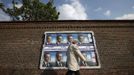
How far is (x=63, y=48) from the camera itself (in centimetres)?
942

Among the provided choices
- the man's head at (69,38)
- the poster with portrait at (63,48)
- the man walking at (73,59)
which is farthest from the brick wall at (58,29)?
the man walking at (73,59)

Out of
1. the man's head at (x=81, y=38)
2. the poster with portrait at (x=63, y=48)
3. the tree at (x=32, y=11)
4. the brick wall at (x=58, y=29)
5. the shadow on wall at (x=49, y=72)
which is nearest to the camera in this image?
the shadow on wall at (x=49, y=72)

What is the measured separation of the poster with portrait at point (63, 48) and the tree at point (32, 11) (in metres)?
19.6

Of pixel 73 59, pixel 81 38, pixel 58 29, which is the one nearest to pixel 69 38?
pixel 81 38

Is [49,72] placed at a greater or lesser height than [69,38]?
lesser

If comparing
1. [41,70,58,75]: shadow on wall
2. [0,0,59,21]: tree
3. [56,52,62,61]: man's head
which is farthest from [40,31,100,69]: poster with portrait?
[0,0,59,21]: tree

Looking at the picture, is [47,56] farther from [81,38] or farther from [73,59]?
[73,59]

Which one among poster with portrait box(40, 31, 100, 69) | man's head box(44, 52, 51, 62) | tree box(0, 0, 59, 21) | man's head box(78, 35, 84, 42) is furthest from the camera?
tree box(0, 0, 59, 21)

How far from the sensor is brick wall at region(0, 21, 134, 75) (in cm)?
870

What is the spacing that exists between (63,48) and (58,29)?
1584 mm

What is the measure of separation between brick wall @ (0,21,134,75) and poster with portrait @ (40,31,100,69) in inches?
10.1

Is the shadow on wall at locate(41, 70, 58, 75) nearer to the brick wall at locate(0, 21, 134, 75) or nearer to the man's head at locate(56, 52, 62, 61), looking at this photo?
the brick wall at locate(0, 21, 134, 75)

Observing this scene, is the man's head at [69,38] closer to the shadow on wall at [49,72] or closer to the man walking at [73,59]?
the shadow on wall at [49,72]

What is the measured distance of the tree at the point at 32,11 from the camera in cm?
2953
